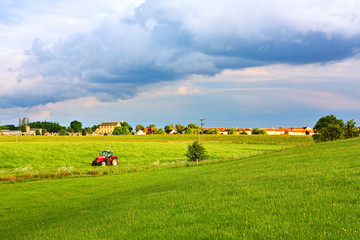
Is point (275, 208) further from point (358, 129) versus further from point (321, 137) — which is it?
point (358, 129)

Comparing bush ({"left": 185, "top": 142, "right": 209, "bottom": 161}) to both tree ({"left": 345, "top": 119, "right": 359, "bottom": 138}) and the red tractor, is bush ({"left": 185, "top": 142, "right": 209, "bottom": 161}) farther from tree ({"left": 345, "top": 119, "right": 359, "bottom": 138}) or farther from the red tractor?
tree ({"left": 345, "top": 119, "right": 359, "bottom": 138})

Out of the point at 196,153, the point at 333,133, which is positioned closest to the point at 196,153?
the point at 196,153

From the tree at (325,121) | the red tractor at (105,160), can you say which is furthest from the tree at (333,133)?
the red tractor at (105,160)

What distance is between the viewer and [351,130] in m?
87.3

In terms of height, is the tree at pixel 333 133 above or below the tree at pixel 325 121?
below

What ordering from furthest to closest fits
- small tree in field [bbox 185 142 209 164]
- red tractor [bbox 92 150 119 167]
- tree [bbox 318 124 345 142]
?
1. tree [bbox 318 124 345 142]
2. small tree in field [bbox 185 142 209 164]
3. red tractor [bbox 92 150 119 167]

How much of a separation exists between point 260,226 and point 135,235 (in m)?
4.02

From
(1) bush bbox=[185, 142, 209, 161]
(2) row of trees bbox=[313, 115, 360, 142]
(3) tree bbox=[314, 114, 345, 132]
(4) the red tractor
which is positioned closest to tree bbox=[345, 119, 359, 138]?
(2) row of trees bbox=[313, 115, 360, 142]

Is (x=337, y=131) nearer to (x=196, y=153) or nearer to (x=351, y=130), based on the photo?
(x=351, y=130)

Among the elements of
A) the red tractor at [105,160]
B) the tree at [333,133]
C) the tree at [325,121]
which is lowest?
the red tractor at [105,160]

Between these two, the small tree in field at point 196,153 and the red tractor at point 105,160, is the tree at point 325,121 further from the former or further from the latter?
the red tractor at point 105,160

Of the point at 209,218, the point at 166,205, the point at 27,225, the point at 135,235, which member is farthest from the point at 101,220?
the point at 27,225

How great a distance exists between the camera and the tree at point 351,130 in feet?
285

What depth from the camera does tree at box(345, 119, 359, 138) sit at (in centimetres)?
8675
